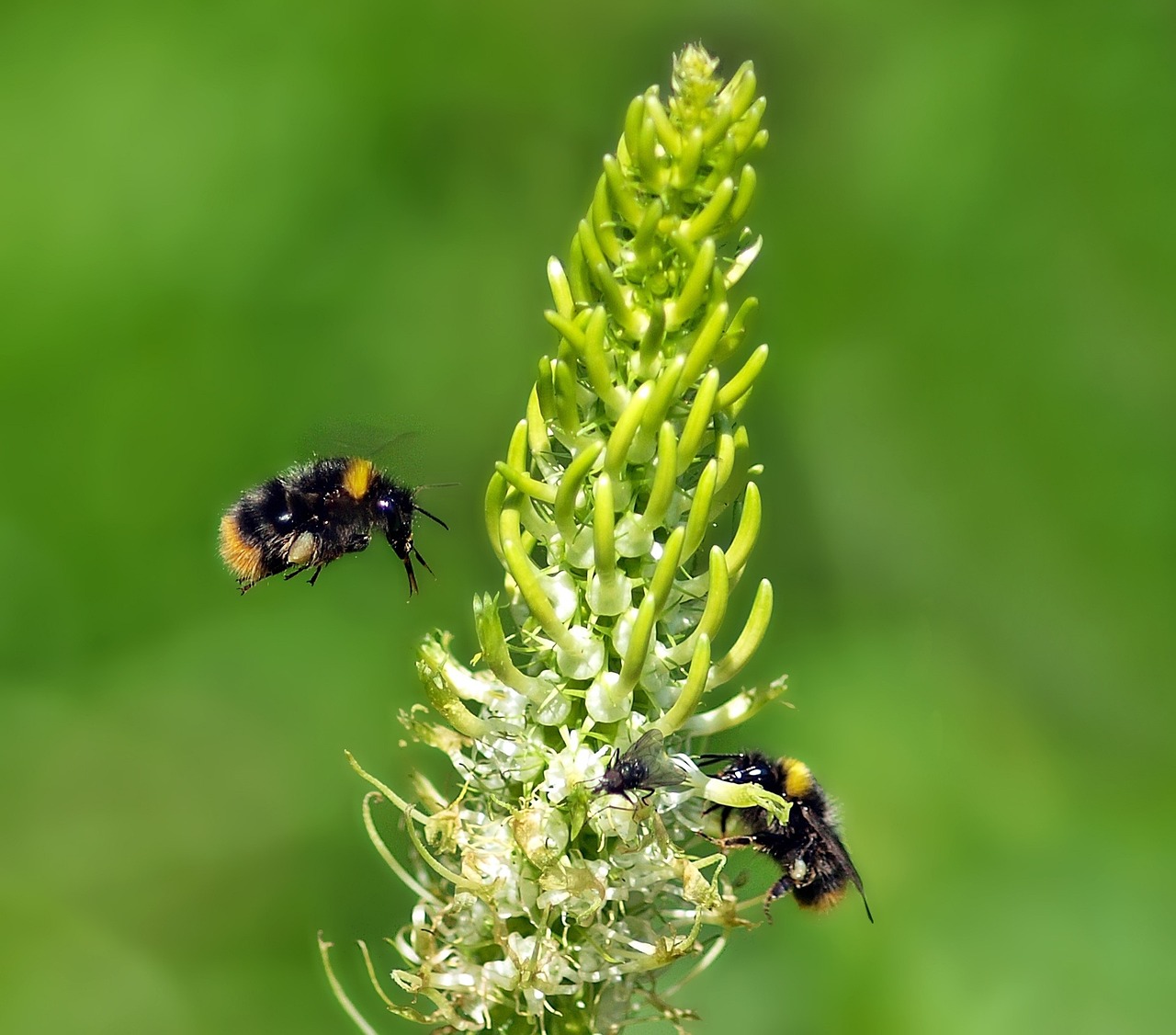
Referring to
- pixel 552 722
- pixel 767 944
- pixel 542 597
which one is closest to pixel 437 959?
pixel 552 722

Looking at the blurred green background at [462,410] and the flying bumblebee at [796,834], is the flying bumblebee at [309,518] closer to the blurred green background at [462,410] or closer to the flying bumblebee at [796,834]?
the flying bumblebee at [796,834]

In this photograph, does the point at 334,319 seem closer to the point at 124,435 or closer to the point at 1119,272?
the point at 124,435

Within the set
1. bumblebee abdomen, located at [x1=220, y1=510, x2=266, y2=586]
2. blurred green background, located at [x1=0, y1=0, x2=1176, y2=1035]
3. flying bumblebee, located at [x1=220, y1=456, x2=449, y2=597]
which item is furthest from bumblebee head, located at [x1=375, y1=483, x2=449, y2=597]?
blurred green background, located at [x1=0, y1=0, x2=1176, y2=1035]

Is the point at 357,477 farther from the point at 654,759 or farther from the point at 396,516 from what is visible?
the point at 654,759

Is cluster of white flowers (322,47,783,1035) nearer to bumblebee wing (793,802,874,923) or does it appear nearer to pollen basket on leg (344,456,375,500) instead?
bumblebee wing (793,802,874,923)

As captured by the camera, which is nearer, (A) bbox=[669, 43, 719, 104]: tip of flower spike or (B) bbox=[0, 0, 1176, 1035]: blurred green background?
(A) bbox=[669, 43, 719, 104]: tip of flower spike

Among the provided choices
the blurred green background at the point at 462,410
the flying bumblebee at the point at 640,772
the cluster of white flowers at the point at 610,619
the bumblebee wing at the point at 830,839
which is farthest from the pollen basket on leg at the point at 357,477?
the blurred green background at the point at 462,410

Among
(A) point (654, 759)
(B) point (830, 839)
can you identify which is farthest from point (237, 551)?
(B) point (830, 839)
